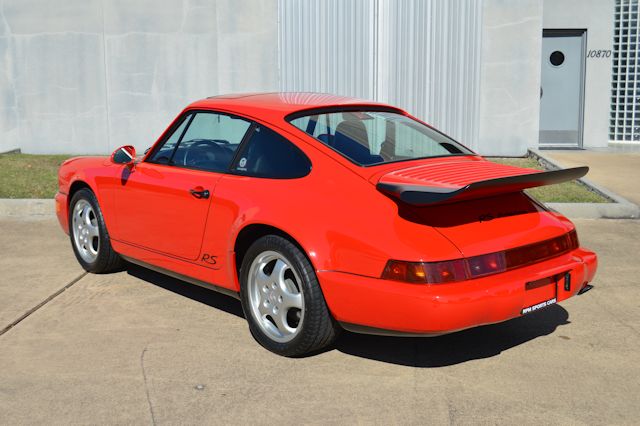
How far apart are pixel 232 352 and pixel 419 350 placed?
43.1 inches

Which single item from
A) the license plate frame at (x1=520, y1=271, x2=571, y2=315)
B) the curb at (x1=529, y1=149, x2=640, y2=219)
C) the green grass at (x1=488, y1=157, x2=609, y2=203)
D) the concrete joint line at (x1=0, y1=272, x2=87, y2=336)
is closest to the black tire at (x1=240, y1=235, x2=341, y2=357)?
the license plate frame at (x1=520, y1=271, x2=571, y2=315)

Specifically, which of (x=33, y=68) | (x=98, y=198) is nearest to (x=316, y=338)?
(x=98, y=198)

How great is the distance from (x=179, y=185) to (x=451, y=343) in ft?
6.56

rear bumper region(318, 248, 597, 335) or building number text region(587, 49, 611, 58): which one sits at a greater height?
building number text region(587, 49, 611, 58)

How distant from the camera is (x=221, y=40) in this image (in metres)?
13.8

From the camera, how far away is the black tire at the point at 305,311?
405 cm

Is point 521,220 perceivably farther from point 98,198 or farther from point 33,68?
point 33,68

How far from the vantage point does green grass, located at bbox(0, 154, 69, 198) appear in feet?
31.2

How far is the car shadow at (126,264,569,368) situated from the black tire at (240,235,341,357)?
27 centimetres

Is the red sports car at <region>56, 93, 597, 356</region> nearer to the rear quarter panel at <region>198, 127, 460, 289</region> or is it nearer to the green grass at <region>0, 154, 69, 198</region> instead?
the rear quarter panel at <region>198, 127, 460, 289</region>

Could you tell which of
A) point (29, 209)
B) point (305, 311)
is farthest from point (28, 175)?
point (305, 311)

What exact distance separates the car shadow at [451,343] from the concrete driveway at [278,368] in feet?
0.04

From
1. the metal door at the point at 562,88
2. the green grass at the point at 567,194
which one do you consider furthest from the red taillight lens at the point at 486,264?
the metal door at the point at 562,88

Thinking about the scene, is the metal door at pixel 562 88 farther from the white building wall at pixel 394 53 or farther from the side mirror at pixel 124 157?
the side mirror at pixel 124 157
